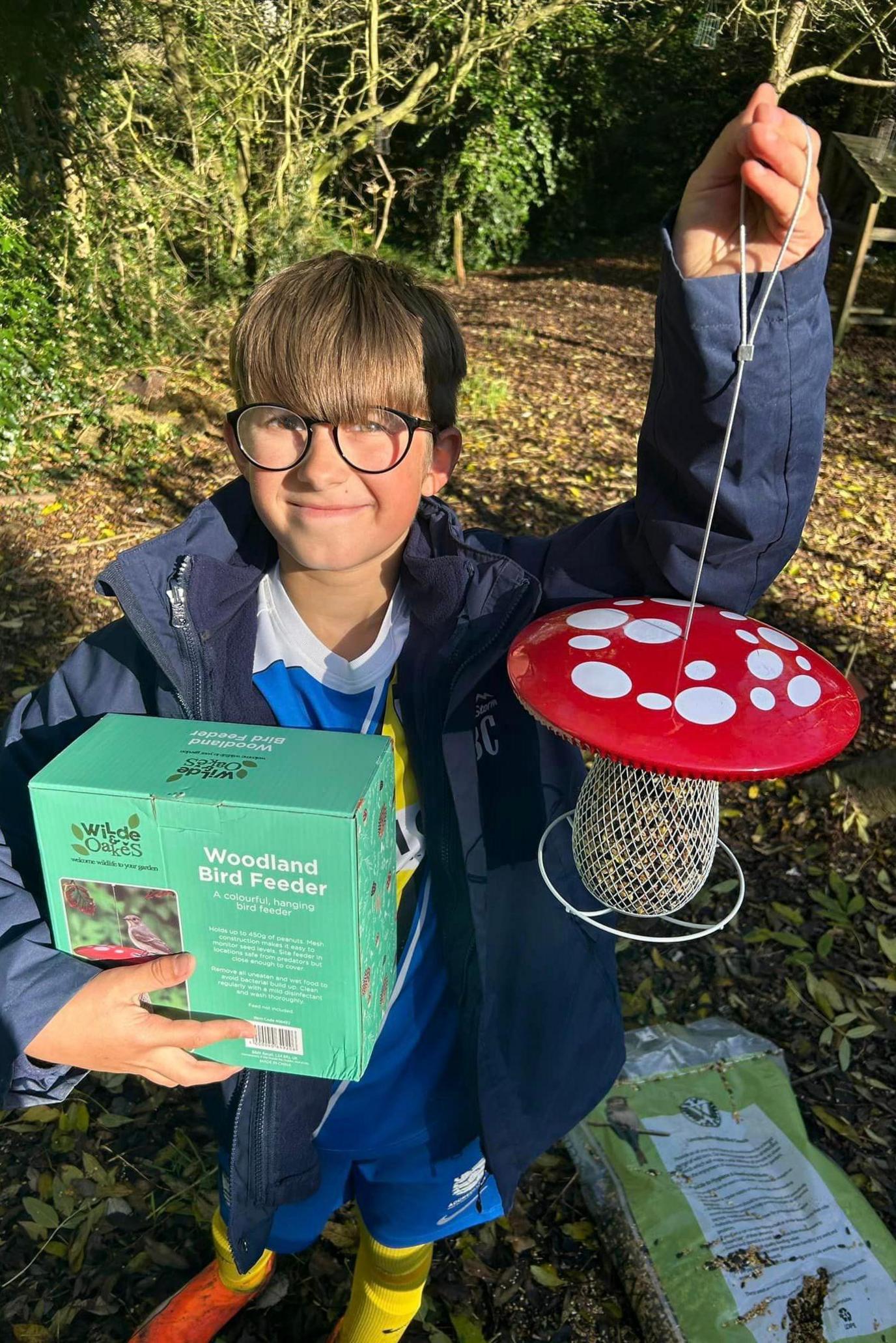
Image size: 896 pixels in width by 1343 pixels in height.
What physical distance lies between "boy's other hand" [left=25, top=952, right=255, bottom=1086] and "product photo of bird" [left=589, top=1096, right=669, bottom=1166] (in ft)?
5.80

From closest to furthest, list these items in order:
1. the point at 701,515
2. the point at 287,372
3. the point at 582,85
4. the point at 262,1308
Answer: the point at 701,515
the point at 287,372
the point at 262,1308
the point at 582,85

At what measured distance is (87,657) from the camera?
1.58m

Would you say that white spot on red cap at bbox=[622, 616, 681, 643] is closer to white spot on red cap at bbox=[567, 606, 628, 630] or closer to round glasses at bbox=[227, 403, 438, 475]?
white spot on red cap at bbox=[567, 606, 628, 630]

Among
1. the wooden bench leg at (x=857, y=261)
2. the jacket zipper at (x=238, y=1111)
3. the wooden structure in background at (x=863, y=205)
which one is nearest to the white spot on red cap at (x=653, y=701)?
the jacket zipper at (x=238, y=1111)

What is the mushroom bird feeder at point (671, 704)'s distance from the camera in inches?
40.8

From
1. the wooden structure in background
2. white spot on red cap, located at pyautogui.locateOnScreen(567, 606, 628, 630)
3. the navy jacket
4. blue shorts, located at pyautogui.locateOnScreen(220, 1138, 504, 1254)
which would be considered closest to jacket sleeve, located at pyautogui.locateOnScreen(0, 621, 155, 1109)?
the navy jacket

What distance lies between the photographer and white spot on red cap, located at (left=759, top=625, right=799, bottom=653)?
1.20 meters

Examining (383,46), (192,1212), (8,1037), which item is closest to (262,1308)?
(192,1212)

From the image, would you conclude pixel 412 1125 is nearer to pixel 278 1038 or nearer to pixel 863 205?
pixel 278 1038

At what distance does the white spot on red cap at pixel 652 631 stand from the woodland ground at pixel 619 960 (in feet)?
6.98

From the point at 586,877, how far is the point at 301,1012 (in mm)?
494

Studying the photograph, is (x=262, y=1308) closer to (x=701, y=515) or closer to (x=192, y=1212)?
(x=192, y=1212)

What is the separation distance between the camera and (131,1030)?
1278 millimetres

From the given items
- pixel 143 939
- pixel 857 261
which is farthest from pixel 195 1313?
pixel 857 261
